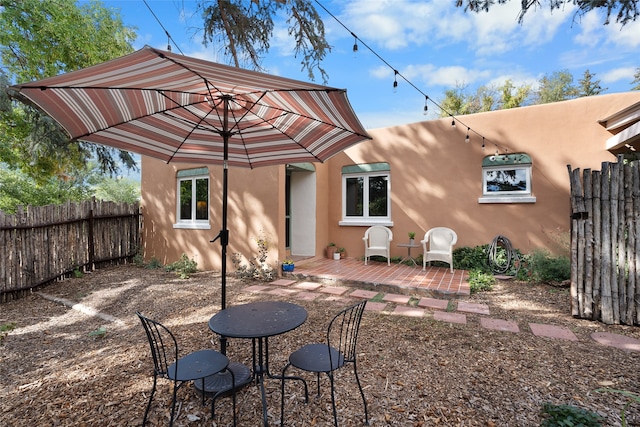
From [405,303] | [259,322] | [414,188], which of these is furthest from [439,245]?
[259,322]

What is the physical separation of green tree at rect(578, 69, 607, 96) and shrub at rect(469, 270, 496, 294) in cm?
2074

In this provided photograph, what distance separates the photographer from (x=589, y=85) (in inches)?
753

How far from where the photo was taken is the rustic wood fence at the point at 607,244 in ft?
12.6

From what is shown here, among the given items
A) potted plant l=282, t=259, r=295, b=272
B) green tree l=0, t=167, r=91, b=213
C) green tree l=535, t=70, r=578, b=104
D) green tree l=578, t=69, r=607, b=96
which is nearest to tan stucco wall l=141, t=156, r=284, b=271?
potted plant l=282, t=259, r=295, b=272

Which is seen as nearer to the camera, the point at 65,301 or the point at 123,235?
the point at 65,301

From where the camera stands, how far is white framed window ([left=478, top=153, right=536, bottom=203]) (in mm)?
6738

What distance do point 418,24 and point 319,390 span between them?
7832mm

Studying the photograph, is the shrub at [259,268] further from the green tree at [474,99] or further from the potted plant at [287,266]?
the green tree at [474,99]

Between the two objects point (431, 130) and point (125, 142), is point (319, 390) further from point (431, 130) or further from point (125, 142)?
point (431, 130)

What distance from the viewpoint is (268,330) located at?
2.03 metres

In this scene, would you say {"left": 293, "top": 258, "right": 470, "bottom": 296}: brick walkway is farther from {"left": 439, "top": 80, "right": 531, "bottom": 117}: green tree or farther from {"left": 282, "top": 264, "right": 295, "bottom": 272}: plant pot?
{"left": 439, "top": 80, "right": 531, "bottom": 117}: green tree

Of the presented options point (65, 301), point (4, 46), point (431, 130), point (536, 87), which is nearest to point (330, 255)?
point (431, 130)

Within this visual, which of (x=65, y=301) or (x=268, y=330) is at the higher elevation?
(x=268, y=330)

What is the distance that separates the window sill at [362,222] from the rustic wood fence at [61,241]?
20.3 ft
